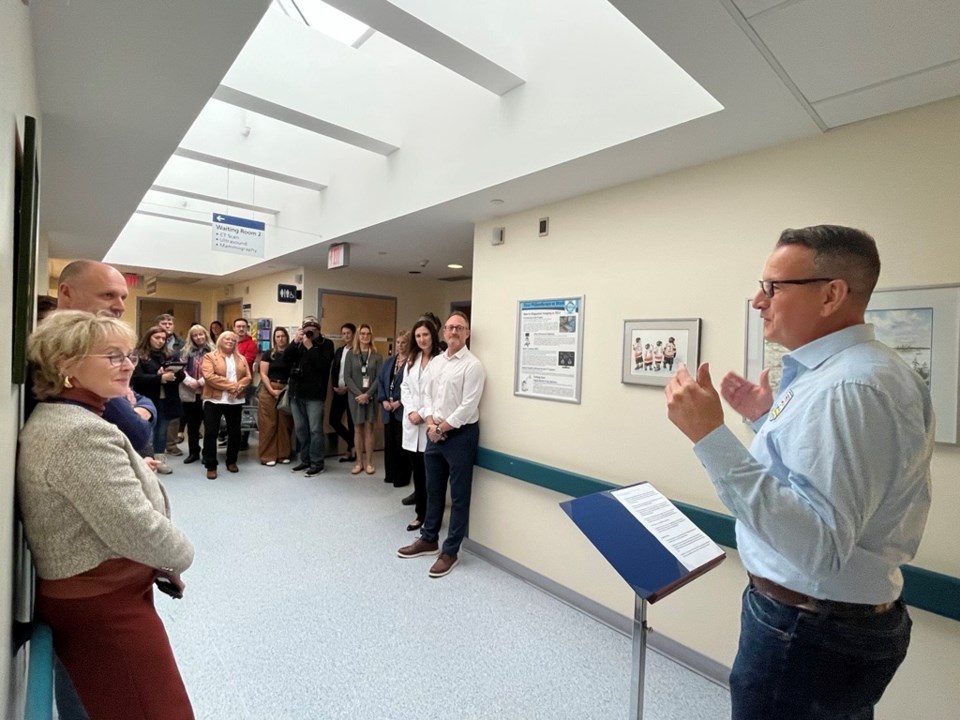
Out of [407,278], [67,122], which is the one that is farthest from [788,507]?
[407,278]

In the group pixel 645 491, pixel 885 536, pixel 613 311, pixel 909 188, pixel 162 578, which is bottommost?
pixel 162 578

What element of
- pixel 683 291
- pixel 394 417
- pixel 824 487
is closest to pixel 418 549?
pixel 394 417

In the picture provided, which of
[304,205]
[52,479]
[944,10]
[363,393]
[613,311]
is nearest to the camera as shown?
[52,479]

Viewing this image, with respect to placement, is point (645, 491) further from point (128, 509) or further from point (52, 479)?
point (52, 479)

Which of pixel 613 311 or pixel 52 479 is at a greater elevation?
pixel 613 311

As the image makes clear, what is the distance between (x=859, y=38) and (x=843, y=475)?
1.30m

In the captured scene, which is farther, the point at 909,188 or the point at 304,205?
the point at 304,205

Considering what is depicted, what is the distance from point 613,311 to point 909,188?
1.33m

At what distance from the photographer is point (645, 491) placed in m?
1.72

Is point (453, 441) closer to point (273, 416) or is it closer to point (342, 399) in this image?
point (342, 399)

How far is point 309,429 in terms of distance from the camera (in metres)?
5.87

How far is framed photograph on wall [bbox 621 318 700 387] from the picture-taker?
94.7 inches

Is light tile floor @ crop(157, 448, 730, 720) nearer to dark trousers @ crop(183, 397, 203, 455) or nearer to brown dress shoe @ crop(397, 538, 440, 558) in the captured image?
brown dress shoe @ crop(397, 538, 440, 558)

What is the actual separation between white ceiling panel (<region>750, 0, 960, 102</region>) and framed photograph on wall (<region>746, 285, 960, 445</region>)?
77 cm
